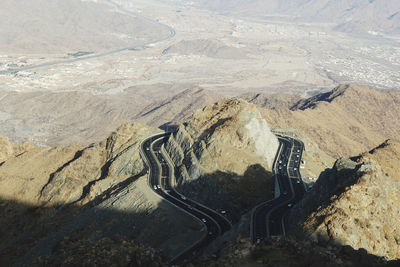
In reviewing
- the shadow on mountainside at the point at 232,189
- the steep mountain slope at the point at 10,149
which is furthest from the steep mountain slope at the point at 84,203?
the shadow on mountainside at the point at 232,189

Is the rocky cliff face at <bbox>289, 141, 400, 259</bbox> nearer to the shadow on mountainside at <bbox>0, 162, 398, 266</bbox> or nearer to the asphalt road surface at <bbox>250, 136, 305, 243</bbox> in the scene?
the asphalt road surface at <bbox>250, 136, 305, 243</bbox>

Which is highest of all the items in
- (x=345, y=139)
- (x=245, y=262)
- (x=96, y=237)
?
(x=245, y=262)

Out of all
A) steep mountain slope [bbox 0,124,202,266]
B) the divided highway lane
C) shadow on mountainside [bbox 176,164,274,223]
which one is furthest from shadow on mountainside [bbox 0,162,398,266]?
the divided highway lane

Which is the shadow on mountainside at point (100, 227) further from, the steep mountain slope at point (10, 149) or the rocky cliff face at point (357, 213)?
the steep mountain slope at point (10, 149)

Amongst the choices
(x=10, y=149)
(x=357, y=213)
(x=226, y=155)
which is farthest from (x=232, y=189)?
(x=10, y=149)

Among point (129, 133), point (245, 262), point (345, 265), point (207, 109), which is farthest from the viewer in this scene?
point (129, 133)

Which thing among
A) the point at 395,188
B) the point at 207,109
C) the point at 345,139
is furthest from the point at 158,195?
the point at 345,139

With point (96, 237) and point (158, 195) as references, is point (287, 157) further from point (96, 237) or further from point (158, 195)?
point (96, 237)
